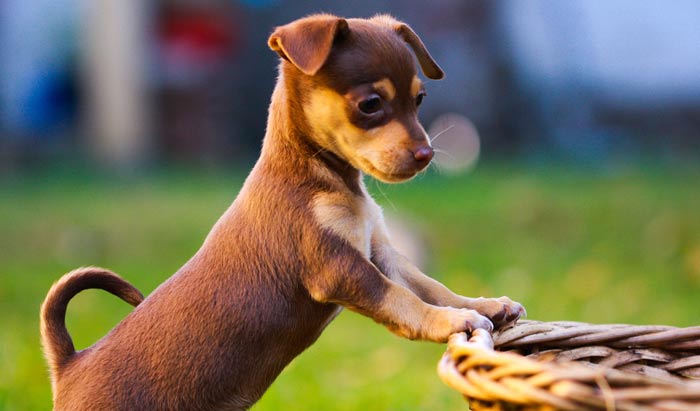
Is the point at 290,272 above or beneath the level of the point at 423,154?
beneath

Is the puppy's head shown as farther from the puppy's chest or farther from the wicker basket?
the wicker basket

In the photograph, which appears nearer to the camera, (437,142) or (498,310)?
(498,310)

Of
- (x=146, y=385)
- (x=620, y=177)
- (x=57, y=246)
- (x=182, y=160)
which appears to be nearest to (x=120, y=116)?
(x=182, y=160)

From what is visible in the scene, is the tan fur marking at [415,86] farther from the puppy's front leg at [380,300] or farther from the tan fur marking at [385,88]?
the puppy's front leg at [380,300]

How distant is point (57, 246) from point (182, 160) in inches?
185

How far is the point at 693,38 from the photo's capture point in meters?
11.5

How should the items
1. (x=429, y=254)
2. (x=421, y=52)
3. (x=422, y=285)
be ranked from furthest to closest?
(x=429, y=254)
(x=421, y=52)
(x=422, y=285)

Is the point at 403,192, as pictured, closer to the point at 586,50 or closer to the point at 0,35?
the point at 586,50

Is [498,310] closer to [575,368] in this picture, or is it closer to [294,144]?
[575,368]

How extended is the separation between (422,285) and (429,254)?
11.8 feet

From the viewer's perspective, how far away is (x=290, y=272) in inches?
103

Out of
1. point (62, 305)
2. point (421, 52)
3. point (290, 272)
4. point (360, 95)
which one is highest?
point (421, 52)

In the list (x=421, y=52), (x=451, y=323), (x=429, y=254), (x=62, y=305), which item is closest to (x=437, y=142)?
(x=429, y=254)

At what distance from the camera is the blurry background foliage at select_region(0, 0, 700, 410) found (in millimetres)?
6566
